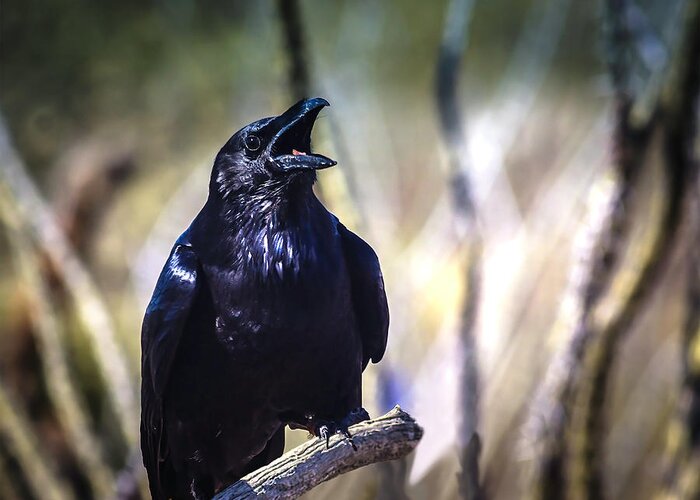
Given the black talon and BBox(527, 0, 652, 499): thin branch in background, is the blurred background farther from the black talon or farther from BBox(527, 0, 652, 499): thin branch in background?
the black talon

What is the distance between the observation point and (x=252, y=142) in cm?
83

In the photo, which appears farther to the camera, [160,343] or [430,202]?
[430,202]

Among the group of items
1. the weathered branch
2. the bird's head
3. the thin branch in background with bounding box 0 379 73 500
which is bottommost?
the thin branch in background with bounding box 0 379 73 500

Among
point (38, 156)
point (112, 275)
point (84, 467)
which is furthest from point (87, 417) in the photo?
point (38, 156)

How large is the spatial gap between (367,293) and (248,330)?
0.15 metres

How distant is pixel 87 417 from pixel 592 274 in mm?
2168

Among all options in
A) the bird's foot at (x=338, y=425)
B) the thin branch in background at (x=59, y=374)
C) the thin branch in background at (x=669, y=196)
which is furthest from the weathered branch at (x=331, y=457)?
the thin branch in background at (x=59, y=374)

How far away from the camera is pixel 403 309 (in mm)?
3053

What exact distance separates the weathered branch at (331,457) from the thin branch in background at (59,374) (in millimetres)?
2687

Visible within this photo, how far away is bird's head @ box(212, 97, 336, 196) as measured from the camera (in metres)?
0.77

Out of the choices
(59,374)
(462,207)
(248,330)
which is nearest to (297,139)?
(248,330)

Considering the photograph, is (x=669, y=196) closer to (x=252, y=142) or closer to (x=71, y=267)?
(x=71, y=267)

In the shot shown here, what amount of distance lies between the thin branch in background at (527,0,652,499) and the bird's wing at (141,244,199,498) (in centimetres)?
177

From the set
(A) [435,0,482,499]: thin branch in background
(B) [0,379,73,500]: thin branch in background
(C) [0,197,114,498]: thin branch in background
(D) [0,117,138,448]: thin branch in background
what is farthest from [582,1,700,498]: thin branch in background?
(B) [0,379,73,500]: thin branch in background
